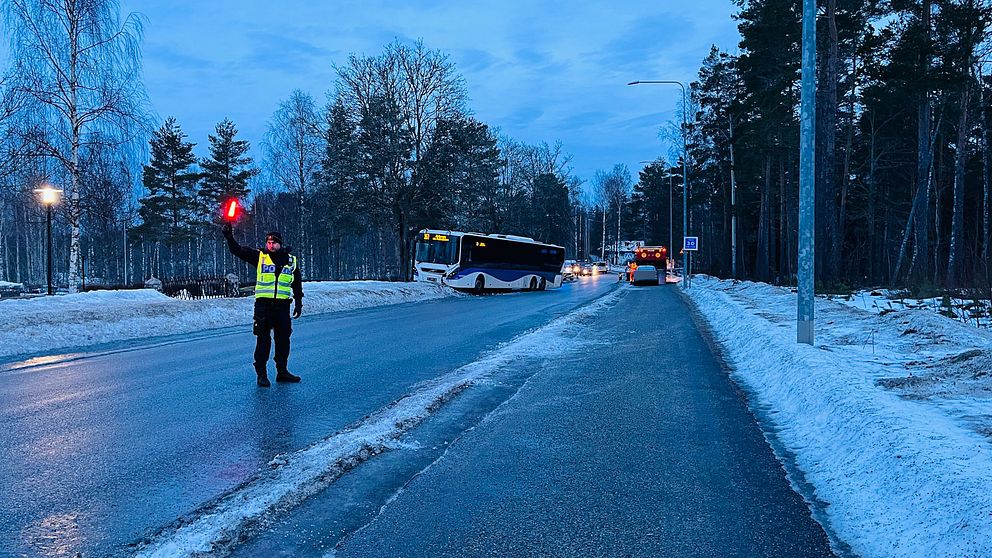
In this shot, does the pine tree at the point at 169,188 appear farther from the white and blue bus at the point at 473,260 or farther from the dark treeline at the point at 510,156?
the white and blue bus at the point at 473,260

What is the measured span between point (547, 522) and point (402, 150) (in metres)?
37.5

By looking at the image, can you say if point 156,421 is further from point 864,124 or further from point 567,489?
point 864,124

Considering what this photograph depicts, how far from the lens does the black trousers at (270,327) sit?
876 cm

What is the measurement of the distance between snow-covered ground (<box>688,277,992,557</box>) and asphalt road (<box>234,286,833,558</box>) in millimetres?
340

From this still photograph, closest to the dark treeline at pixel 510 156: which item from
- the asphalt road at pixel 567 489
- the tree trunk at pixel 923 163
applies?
the tree trunk at pixel 923 163

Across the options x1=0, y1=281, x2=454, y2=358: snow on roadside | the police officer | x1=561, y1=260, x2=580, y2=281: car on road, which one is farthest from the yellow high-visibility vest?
x1=561, y1=260, x2=580, y2=281: car on road

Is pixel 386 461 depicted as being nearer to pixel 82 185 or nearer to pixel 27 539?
pixel 27 539

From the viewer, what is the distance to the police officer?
343 inches

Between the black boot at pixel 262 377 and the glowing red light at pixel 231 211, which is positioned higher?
the glowing red light at pixel 231 211

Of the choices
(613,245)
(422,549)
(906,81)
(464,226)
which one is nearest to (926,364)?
(422,549)

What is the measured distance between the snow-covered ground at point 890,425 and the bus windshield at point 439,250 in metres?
25.4

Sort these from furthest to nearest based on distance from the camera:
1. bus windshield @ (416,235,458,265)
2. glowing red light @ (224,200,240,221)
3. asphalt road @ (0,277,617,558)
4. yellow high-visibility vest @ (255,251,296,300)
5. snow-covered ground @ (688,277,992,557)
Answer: bus windshield @ (416,235,458,265)
yellow high-visibility vest @ (255,251,296,300)
glowing red light @ (224,200,240,221)
asphalt road @ (0,277,617,558)
snow-covered ground @ (688,277,992,557)

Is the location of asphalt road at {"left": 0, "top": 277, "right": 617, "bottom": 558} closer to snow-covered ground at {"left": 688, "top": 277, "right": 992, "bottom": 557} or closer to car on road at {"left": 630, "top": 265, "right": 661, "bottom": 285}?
snow-covered ground at {"left": 688, "top": 277, "right": 992, "bottom": 557}

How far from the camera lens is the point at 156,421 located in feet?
22.0
